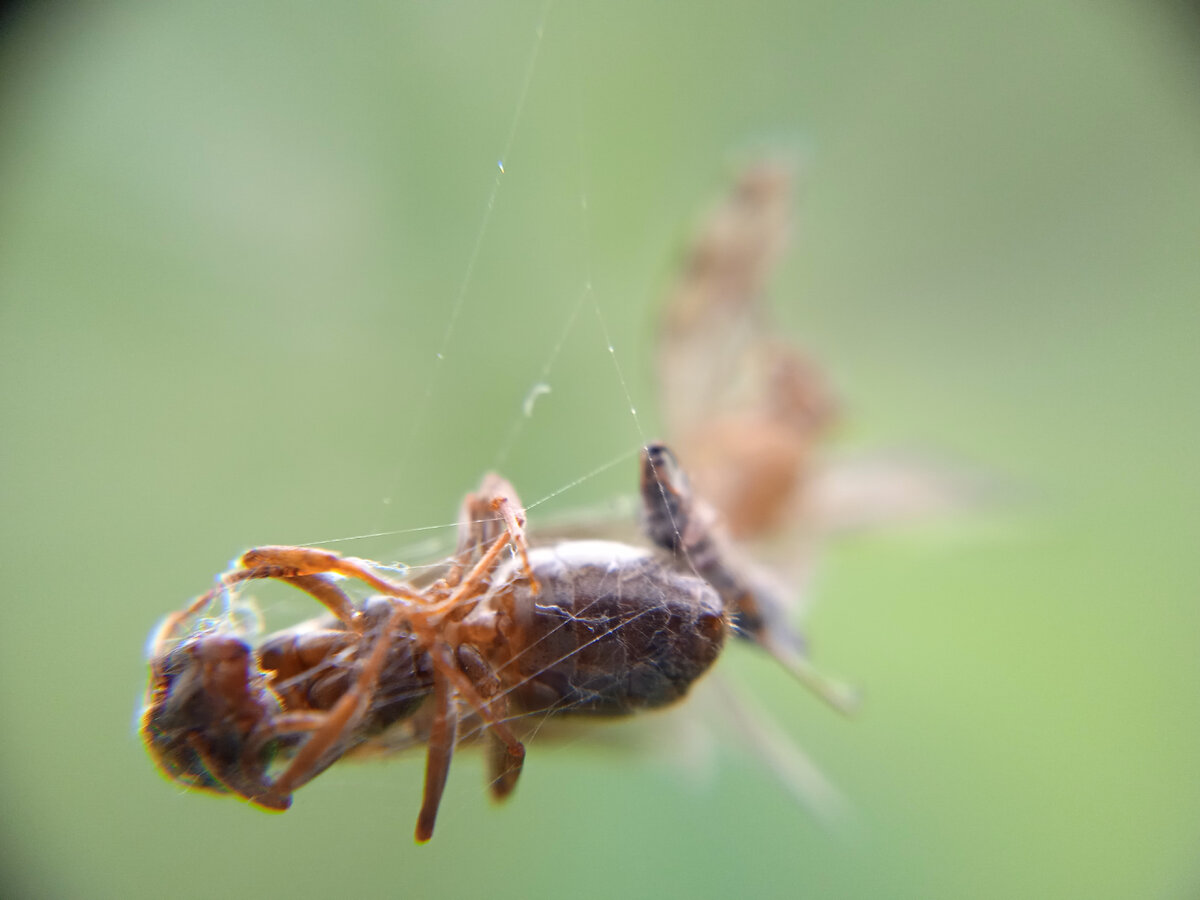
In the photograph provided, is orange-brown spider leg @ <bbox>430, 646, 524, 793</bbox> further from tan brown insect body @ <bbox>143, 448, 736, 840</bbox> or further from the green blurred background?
the green blurred background

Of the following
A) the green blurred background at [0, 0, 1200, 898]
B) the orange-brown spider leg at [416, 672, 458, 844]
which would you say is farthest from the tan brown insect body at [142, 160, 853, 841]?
the green blurred background at [0, 0, 1200, 898]

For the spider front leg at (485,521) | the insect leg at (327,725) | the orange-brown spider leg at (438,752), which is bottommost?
the orange-brown spider leg at (438,752)

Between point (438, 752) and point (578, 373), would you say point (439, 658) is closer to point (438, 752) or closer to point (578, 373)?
point (438, 752)

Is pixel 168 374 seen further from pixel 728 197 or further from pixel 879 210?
pixel 879 210

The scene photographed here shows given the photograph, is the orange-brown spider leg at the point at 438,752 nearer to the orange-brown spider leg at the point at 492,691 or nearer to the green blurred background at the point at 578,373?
the orange-brown spider leg at the point at 492,691

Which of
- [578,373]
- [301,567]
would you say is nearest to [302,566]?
[301,567]

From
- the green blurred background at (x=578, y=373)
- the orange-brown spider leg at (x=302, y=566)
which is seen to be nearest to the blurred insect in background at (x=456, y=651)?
the orange-brown spider leg at (x=302, y=566)

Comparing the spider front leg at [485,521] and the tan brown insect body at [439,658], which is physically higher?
the spider front leg at [485,521]

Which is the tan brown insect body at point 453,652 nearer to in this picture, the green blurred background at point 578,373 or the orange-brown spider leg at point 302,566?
the orange-brown spider leg at point 302,566

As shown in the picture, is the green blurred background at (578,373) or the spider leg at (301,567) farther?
the green blurred background at (578,373)
